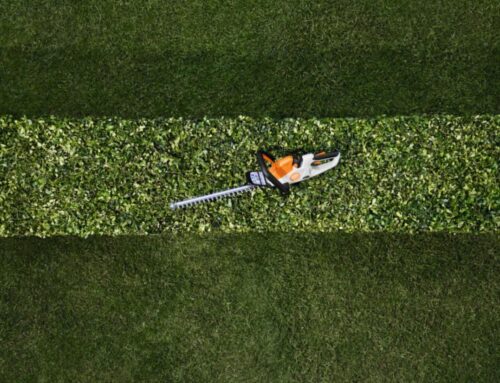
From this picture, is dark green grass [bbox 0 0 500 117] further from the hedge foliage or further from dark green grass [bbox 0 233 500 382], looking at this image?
dark green grass [bbox 0 233 500 382]

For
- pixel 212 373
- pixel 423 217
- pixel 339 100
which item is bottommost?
pixel 212 373

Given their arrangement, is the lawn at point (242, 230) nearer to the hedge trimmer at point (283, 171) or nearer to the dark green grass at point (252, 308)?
the dark green grass at point (252, 308)

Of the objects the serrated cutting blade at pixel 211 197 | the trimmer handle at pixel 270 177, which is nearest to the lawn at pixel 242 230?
the serrated cutting blade at pixel 211 197

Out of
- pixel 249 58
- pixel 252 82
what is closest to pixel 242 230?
pixel 252 82

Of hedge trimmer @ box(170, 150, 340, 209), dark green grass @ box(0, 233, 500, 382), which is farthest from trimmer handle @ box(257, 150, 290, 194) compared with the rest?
dark green grass @ box(0, 233, 500, 382)

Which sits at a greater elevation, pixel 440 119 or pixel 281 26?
pixel 281 26

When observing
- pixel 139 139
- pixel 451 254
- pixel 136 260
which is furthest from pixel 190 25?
pixel 451 254

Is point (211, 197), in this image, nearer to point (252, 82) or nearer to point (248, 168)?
point (248, 168)

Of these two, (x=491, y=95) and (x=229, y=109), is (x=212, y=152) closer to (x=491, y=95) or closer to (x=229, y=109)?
(x=229, y=109)
